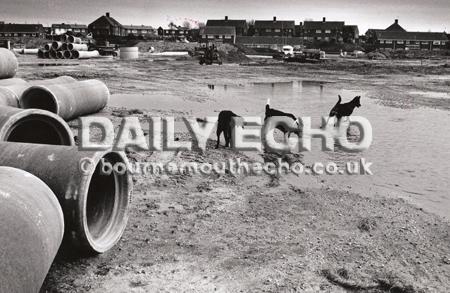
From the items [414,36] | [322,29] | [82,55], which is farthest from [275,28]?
[82,55]

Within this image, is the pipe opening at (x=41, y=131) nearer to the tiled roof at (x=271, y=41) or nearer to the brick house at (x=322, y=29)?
the tiled roof at (x=271, y=41)

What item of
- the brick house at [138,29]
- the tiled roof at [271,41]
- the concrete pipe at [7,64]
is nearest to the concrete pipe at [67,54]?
the concrete pipe at [7,64]

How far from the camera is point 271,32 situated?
122438 mm

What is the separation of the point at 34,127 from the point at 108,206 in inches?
120

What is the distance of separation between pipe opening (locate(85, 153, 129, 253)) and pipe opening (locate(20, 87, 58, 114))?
21.4 feet

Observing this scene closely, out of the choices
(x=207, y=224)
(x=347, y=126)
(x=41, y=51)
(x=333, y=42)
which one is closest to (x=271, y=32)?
(x=333, y=42)

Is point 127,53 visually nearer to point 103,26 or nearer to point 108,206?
point 108,206

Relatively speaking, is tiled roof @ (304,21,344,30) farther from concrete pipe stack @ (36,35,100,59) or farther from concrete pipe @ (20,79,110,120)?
concrete pipe @ (20,79,110,120)

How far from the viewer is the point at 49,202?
4.15 m

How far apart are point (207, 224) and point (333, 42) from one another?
4065 inches

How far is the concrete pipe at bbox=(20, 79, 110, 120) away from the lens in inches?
456

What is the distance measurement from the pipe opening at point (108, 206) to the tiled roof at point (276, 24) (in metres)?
121

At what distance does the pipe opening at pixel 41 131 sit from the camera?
6992 mm

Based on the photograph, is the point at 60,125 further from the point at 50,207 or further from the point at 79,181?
the point at 50,207
